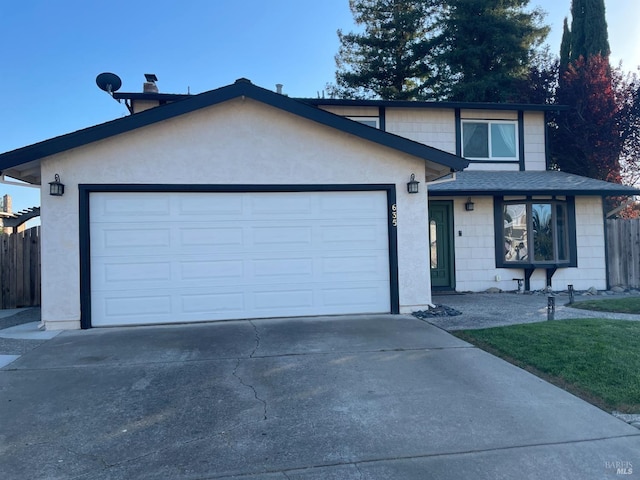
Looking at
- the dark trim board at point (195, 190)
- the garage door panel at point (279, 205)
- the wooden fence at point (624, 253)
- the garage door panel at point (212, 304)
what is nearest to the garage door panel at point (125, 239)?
the dark trim board at point (195, 190)

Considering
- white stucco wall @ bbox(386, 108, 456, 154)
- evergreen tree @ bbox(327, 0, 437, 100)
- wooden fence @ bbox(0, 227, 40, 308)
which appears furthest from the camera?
evergreen tree @ bbox(327, 0, 437, 100)

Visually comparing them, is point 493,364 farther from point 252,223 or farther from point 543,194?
point 543,194

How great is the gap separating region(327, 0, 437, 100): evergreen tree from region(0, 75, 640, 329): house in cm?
1726

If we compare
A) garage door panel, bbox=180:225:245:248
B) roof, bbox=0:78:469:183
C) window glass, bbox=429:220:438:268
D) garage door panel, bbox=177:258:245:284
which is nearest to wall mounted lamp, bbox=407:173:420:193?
roof, bbox=0:78:469:183

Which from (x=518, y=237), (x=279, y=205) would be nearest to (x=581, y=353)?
(x=279, y=205)

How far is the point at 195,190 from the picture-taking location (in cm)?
771

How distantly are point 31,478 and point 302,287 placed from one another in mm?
5359

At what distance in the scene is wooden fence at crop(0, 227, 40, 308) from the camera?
401 inches

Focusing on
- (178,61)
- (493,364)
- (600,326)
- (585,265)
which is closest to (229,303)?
(493,364)

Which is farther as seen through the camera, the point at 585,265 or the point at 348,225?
the point at 585,265

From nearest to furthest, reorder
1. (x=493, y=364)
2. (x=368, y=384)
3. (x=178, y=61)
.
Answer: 1. (x=368, y=384)
2. (x=493, y=364)
3. (x=178, y=61)

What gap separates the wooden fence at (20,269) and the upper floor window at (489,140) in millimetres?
11557

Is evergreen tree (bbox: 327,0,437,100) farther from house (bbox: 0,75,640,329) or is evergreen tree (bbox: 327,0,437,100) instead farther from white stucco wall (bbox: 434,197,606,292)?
house (bbox: 0,75,640,329)

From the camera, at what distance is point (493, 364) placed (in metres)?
5.40
